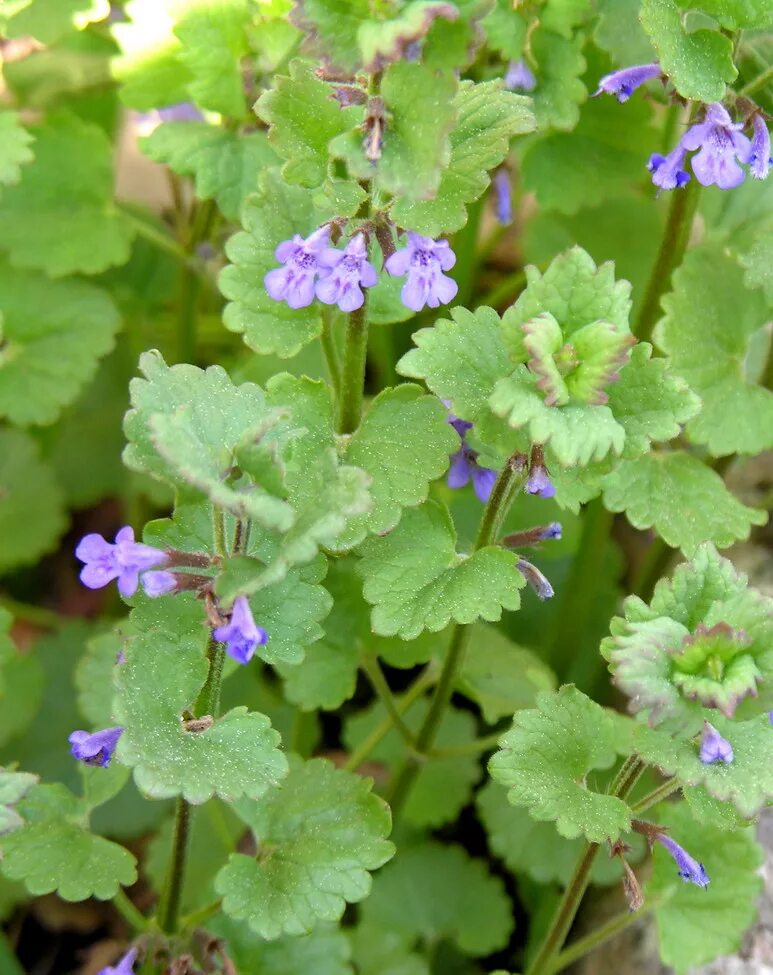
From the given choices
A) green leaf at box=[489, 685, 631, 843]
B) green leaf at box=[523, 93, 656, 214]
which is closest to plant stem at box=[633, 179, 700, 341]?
green leaf at box=[523, 93, 656, 214]

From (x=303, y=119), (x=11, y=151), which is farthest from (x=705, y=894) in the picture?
(x=11, y=151)

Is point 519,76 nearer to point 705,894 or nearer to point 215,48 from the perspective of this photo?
point 215,48

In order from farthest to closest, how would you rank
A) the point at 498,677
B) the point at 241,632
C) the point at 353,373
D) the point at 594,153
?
1. the point at 594,153
2. the point at 498,677
3. the point at 353,373
4. the point at 241,632

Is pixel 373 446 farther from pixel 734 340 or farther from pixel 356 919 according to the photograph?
pixel 356 919

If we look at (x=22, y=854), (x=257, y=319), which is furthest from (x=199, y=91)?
(x=22, y=854)

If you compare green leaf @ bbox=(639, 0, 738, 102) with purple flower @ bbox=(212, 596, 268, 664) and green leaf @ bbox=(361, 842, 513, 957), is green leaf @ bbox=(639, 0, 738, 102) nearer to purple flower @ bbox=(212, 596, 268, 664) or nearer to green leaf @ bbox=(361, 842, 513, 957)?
purple flower @ bbox=(212, 596, 268, 664)

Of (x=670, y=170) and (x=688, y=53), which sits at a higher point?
(x=688, y=53)

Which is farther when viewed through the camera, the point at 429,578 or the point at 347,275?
the point at 429,578
